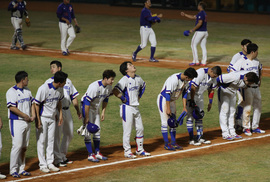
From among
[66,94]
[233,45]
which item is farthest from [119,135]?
[233,45]

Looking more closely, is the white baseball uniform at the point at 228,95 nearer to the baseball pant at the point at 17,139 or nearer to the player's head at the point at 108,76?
the player's head at the point at 108,76

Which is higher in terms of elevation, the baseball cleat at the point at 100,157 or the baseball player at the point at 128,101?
the baseball player at the point at 128,101

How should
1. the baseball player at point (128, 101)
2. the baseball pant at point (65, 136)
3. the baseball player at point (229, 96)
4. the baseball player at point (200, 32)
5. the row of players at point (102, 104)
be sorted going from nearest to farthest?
1. the row of players at point (102, 104)
2. the baseball pant at point (65, 136)
3. the baseball player at point (128, 101)
4. the baseball player at point (229, 96)
5. the baseball player at point (200, 32)

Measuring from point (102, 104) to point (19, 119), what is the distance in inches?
68.7

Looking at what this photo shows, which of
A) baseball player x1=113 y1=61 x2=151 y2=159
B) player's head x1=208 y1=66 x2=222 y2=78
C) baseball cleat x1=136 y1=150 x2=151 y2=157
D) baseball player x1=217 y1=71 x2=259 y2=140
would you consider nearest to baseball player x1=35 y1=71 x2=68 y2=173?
baseball player x1=113 y1=61 x2=151 y2=159

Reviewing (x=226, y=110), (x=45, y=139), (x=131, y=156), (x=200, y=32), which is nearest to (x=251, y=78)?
(x=226, y=110)

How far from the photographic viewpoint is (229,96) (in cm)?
993

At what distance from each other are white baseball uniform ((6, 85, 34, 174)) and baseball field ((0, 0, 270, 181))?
1.35 ft

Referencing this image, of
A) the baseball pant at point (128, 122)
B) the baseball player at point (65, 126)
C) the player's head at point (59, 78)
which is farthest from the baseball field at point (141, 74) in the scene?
the player's head at point (59, 78)

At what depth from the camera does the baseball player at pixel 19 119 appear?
7.70m

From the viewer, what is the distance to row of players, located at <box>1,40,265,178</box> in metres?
7.82

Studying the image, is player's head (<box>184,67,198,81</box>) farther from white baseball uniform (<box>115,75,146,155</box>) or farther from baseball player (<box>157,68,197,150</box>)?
white baseball uniform (<box>115,75,146,155</box>)

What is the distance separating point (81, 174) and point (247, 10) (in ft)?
91.5

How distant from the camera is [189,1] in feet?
114
